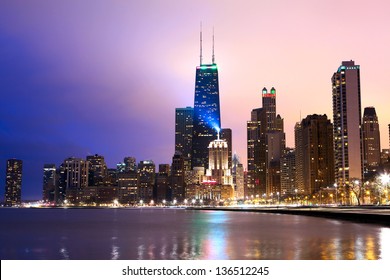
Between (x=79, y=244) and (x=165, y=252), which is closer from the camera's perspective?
(x=165, y=252)

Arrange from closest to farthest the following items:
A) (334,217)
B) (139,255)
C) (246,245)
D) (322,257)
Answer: (322,257)
(139,255)
(246,245)
(334,217)

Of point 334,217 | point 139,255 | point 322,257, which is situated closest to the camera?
point 322,257

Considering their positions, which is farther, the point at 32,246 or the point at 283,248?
the point at 32,246

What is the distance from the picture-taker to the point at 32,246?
152 feet

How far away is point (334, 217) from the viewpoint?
318 ft

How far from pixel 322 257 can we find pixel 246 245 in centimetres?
1157
